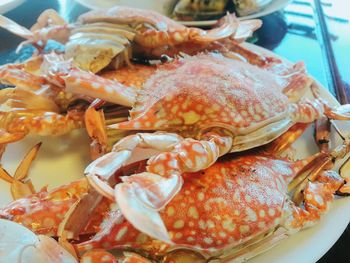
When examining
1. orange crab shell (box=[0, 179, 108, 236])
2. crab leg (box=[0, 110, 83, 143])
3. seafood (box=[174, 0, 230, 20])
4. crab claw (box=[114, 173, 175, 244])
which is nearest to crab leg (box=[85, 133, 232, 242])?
crab claw (box=[114, 173, 175, 244])

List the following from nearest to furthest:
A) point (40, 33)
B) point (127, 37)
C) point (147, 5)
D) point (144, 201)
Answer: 1. point (144, 201)
2. point (127, 37)
3. point (40, 33)
4. point (147, 5)

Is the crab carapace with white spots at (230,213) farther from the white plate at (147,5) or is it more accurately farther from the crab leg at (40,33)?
the white plate at (147,5)

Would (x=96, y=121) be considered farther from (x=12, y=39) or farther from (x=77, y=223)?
(x=12, y=39)

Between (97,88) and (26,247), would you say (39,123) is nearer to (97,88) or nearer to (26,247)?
(97,88)

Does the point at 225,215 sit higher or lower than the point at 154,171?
lower

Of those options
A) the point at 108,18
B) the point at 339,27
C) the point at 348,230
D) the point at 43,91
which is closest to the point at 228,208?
the point at 348,230

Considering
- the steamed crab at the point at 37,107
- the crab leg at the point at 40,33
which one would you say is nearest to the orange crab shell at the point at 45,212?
the steamed crab at the point at 37,107

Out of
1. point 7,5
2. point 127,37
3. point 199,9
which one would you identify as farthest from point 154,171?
point 7,5

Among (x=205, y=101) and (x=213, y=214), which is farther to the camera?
(x=205, y=101)
